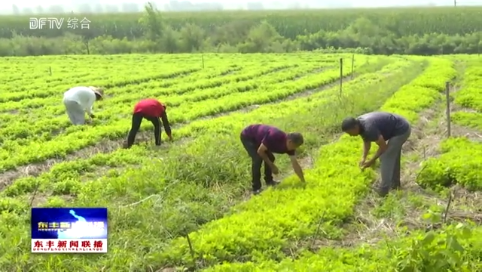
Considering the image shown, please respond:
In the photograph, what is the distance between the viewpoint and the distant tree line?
225 feet

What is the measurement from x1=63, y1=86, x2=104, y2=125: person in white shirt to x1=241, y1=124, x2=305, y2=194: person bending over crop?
5858 millimetres

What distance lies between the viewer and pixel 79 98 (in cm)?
1353

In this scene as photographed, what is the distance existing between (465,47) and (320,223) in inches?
2850

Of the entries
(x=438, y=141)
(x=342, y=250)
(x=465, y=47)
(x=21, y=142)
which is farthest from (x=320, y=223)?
(x=465, y=47)

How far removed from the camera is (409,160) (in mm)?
10977

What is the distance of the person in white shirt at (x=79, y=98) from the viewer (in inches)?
528

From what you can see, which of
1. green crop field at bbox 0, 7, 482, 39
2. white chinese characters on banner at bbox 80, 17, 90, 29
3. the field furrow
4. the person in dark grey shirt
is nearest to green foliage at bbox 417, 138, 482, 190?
the person in dark grey shirt

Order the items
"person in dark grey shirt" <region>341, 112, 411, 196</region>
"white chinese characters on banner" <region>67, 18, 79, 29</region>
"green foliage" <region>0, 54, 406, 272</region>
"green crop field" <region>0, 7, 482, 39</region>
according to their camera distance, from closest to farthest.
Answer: "green foliage" <region>0, 54, 406, 272</region>
"person in dark grey shirt" <region>341, 112, 411, 196</region>
"white chinese characters on banner" <region>67, 18, 79, 29</region>
"green crop field" <region>0, 7, 482, 39</region>

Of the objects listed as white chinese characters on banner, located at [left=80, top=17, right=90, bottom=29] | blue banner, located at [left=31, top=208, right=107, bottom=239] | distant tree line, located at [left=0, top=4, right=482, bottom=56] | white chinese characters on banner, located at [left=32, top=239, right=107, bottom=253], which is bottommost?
distant tree line, located at [left=0, top=4, right=482, bottom=56]

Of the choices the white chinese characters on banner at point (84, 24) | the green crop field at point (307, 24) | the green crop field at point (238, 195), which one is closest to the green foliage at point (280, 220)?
the green crop field at point (238, 195)

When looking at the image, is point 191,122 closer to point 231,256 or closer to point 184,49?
point 231,256

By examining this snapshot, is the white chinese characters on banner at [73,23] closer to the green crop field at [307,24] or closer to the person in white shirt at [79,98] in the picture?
the green crop field at [307,24]

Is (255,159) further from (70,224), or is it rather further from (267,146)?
(70,224)

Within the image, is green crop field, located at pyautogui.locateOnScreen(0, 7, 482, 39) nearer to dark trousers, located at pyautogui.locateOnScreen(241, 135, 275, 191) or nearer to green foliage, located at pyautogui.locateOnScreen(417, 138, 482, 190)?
green foliage, located at pyautogui.locateOnScreen(417, 138, 482, 190)
